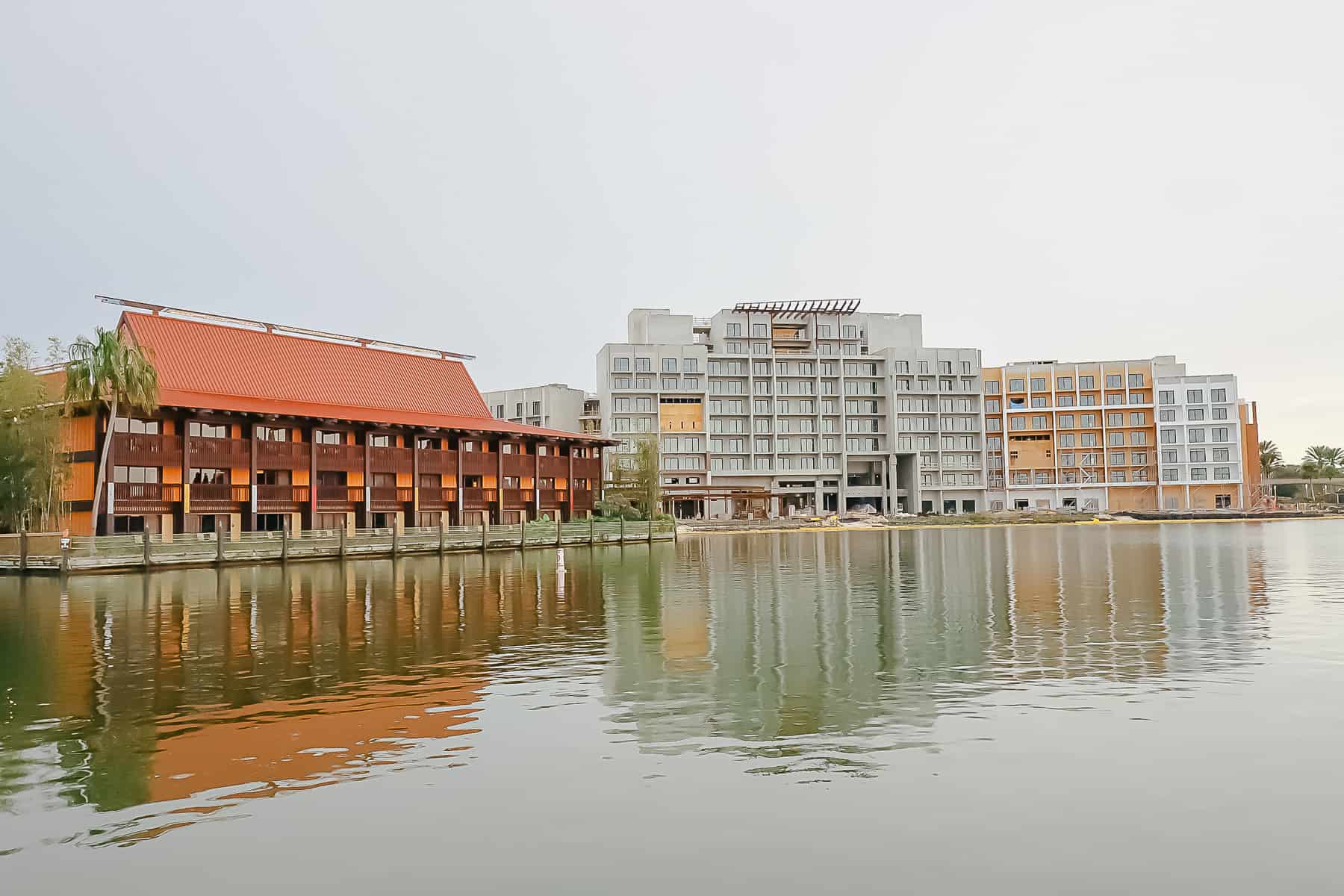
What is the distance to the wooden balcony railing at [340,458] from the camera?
6931 centimetres

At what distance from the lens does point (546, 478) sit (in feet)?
288

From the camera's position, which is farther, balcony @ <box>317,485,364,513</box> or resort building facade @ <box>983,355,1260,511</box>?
resort building facade @ <box>983,355,1260,511</box>

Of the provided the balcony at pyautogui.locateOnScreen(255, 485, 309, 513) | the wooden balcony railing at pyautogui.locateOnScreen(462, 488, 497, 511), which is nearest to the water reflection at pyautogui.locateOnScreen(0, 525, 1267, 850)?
the balcony at pyautogui.locateOnScreen(255, 485, 309, 513)

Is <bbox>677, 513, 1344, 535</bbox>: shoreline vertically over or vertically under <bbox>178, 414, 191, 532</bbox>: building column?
under

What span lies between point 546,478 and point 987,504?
8963 cm

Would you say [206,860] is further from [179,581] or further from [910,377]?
[910,377]

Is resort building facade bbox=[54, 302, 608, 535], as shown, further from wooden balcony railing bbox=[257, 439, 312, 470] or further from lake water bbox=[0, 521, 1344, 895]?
lake water bbox=[0, 521, 1344, 895]

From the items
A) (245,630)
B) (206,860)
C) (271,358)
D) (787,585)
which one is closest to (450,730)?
(206,860)

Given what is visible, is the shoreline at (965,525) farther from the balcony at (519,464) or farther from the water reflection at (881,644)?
the water reflection at (881,644)

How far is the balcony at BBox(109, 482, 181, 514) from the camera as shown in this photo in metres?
58.0

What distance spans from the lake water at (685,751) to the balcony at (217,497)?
36.3m

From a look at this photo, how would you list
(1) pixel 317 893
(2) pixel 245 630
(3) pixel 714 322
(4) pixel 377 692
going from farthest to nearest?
1. (3) pixel 714 322
2. (2) pixel 245 630
3. (4) pixel 377 692
4. (1) pixel 317 893

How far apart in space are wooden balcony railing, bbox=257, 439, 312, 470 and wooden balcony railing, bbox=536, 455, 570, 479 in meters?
22.1

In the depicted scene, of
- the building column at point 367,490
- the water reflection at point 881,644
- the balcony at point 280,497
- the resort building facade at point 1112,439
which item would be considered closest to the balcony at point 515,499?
the building column at point 367,490
